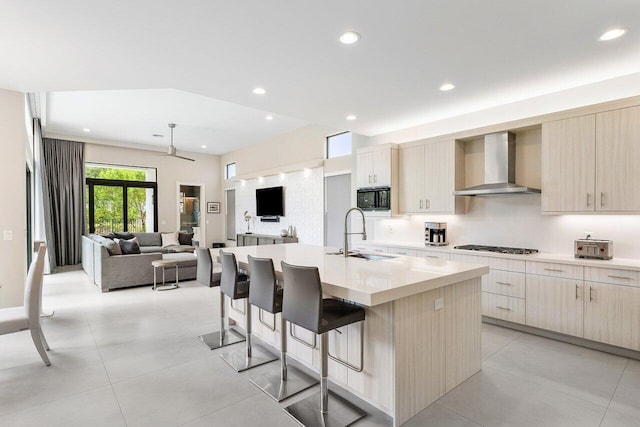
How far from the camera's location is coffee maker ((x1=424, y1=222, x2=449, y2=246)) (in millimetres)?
4887

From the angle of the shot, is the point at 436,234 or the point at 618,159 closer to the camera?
the point at 618,159

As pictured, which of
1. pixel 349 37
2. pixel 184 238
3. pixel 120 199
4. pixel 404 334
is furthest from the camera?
pixel 120 199

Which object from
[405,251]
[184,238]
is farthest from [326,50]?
[184,238]

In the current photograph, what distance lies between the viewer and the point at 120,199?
9.10 meters

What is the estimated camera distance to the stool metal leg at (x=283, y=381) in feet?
8.05

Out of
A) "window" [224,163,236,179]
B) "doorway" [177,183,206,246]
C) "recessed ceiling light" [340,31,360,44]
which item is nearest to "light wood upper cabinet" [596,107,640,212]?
"recessed ceiling light" [340,31,360,44]

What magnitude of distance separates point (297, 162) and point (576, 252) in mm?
5630

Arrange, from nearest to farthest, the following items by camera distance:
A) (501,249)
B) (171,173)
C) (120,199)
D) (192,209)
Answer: (501,249)
(120,199)
(171,173)
(192,209)

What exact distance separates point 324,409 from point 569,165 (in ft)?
11.6

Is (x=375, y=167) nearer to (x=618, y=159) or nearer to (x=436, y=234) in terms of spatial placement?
(x=436, y=234)

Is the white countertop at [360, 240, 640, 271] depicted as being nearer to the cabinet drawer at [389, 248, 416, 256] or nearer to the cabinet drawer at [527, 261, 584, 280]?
the cabinet drawer at [527, 261, 584, 280]

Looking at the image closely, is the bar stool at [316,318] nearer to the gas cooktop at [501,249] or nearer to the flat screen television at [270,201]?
the gas cooktop at [501,249]

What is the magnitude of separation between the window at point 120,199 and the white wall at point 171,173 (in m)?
0.20

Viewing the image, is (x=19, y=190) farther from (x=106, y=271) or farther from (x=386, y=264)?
(x=386, y=264)
